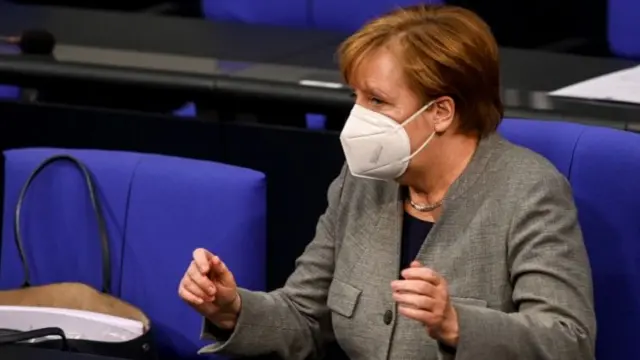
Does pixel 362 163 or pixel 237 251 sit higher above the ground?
pixel 362 163

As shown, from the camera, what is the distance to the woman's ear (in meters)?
1.92

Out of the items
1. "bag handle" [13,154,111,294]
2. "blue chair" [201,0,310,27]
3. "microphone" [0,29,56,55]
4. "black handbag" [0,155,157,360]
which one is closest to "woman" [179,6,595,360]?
"black handbag" [0,155,157,360]

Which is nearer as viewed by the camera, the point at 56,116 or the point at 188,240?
the point at 188,240

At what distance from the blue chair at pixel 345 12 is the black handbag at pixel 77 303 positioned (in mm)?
1324

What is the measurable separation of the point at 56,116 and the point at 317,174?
61 centimetres

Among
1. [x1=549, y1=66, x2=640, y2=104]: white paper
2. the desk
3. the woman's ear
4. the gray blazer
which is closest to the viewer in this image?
the gray blazer

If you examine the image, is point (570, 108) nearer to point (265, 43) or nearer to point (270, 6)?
point (265, 43)

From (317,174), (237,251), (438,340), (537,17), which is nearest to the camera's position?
(438,340)

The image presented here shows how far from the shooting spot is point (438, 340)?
70.9 inches

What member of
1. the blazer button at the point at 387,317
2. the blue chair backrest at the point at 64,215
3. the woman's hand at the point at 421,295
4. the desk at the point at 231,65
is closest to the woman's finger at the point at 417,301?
the woman's hand at the point at 421,295

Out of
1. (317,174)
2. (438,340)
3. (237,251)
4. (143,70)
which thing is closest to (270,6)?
(143,70)

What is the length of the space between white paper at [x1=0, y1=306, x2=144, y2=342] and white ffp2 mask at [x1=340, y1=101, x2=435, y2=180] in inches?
17.7

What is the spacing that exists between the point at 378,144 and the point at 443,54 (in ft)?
0.52

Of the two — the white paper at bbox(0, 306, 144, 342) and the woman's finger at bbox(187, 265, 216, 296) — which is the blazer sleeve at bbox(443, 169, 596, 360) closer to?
the woman's finger at bbox(187, 265, 216, 296)
